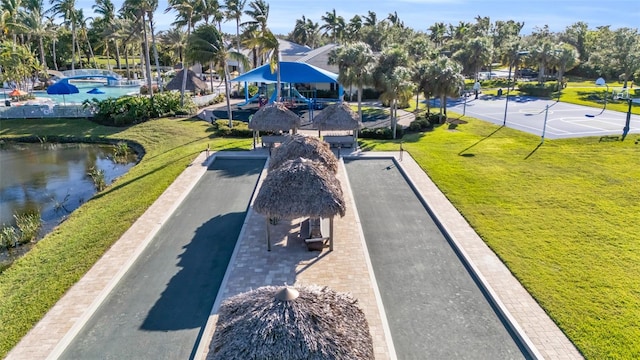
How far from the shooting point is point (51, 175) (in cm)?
2620

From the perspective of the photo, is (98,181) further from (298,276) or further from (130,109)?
(298,276)

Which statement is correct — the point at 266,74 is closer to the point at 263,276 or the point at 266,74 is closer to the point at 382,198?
the point at 382,198

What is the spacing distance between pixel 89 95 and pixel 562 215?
183ft

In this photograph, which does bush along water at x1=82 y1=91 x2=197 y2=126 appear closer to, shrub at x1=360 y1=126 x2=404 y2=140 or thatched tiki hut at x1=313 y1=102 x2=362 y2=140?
thatched tiki hut at x1=313 y1=102 x2=362 y2=140

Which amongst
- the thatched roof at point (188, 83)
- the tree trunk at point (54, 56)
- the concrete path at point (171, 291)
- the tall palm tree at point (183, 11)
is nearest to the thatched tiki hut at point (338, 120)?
the concrete path at point (171, 291)

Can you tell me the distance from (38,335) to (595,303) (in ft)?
51.3

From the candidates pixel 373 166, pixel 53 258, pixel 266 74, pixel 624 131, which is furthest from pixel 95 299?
pixel 624 131

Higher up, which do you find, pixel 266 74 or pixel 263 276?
pixel 266 74

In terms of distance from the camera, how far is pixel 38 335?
1112cm

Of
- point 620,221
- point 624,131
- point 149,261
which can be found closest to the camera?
point 149,261

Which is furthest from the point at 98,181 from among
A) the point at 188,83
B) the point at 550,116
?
the point at 550,116

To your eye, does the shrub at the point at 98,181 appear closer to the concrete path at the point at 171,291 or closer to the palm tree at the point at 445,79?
the concrete path at the point at 171,291

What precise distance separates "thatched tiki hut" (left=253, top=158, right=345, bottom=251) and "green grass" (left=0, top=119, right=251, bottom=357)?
667 centimetres

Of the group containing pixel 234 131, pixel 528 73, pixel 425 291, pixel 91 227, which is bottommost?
pixel 425 291
